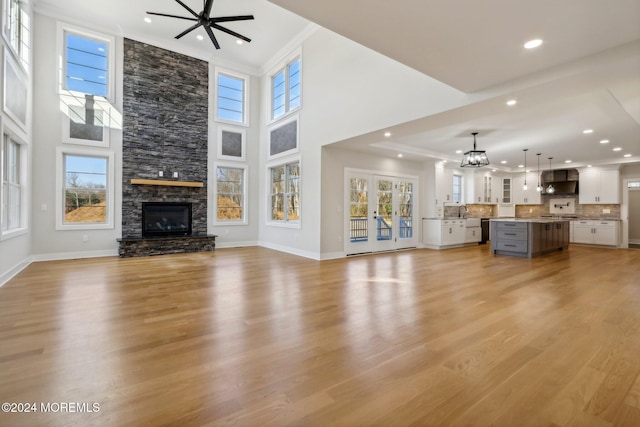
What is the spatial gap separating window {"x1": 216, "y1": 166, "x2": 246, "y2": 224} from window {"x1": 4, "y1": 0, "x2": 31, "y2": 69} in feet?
13.8

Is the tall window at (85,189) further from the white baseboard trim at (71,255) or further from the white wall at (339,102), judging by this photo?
the white wall at (339,102)

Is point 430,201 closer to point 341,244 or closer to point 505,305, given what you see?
point 341,244

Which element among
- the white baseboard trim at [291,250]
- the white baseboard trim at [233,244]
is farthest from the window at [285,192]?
the white baseboard trim at [233,244]

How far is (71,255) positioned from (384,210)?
23.5ft

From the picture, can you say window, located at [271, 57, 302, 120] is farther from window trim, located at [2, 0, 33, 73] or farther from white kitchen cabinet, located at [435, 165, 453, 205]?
window trim, located at [2, 0, 33, 73]

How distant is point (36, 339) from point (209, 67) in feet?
24.8

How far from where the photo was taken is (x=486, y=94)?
3779 mm

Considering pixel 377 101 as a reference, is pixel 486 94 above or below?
below

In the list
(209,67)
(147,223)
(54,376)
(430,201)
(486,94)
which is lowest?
(54,376)

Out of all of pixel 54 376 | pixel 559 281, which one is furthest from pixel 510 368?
pixel 559 281

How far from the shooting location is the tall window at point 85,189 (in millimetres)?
6480

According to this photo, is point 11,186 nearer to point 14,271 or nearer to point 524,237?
point 14,271

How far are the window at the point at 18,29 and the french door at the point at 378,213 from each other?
20.3 ft

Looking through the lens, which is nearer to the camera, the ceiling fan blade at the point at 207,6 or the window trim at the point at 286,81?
the ceiling fan blade at the point at 207,6
